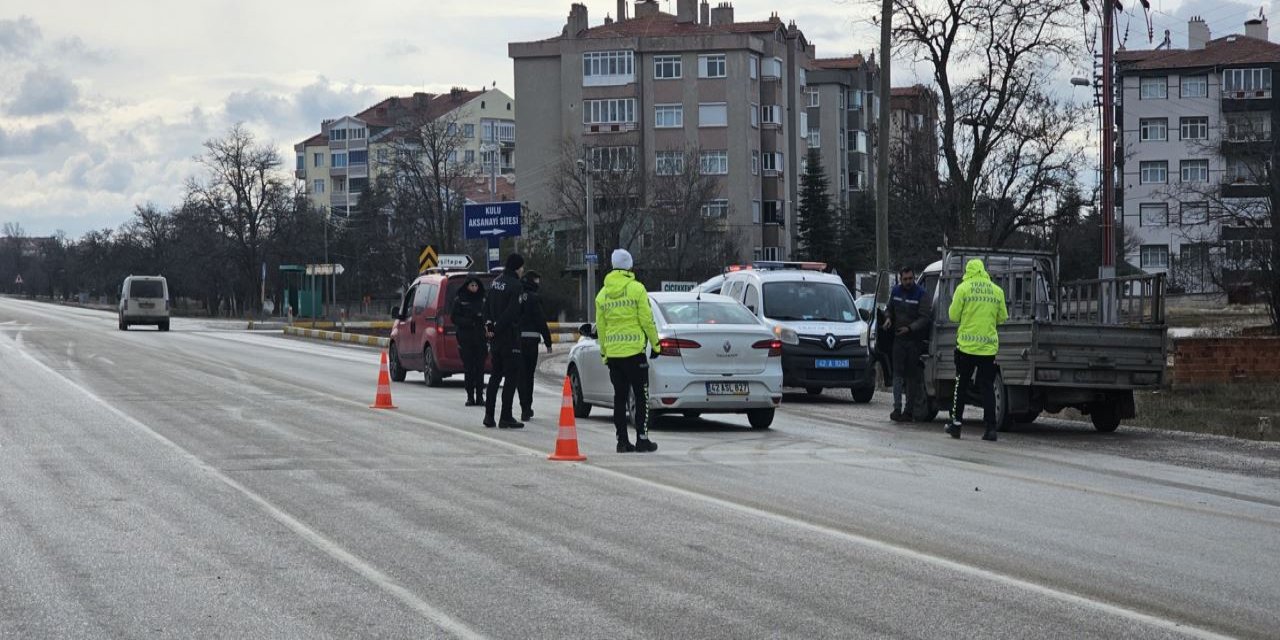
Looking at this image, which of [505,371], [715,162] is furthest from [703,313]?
[715,162]

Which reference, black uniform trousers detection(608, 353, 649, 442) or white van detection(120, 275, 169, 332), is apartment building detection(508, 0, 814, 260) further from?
black uniform trousers detection(608, 353, 649, 442)

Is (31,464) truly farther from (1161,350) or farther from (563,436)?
(1161,350)

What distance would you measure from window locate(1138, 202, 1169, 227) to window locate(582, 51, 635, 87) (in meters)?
37.8

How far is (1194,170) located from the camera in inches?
4119

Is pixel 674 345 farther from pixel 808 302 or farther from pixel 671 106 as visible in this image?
pixel 671 106

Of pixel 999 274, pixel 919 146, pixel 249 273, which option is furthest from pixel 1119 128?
Answer: pixel 999 274

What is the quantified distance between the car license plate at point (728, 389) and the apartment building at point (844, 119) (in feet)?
294

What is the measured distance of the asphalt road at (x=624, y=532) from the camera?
7.08 meters

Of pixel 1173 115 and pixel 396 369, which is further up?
pixel 1173 115

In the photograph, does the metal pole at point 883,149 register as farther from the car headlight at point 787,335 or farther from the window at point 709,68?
the window at point 709,68

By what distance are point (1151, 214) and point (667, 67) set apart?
1441 inches

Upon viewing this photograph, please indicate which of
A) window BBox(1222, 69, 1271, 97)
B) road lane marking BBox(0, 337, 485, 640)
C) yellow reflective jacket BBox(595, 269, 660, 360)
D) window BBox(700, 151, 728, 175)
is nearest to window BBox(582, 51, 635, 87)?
window BBox(700, 151, 728, 175)

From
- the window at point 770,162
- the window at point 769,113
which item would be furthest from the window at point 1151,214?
the window at point 769,113

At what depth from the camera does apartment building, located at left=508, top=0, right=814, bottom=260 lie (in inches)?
3467
